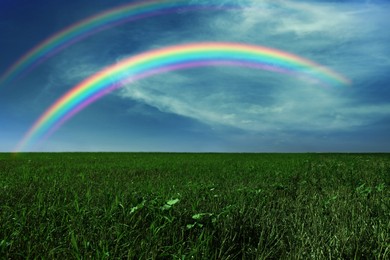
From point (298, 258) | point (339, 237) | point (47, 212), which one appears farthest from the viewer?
point (47, 212)

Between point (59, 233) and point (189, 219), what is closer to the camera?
point (59, 233)

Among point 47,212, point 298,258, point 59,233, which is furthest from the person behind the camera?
point 47,212

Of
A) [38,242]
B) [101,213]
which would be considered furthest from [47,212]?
[38,242]

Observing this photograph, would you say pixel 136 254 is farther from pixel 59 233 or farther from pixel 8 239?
pixel 8 239

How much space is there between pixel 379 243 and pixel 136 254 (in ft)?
8.56

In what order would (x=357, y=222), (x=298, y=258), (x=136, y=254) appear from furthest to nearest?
1. (x=357, y=222)
2. (x=136, y=254)
3. (x=298, y=258)

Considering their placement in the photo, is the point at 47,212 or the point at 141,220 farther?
the point at 47,212

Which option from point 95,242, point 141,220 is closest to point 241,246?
point 141,220

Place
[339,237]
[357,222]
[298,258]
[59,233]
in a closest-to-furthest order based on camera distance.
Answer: [298,258]
[339,237]
[59,233]
[357,222]

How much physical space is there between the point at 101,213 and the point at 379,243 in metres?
3.68

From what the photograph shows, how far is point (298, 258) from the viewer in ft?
10.1

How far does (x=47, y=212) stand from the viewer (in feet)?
15.3

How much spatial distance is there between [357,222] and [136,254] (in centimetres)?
294

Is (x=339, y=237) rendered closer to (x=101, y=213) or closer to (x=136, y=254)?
(x=136, y=254)
